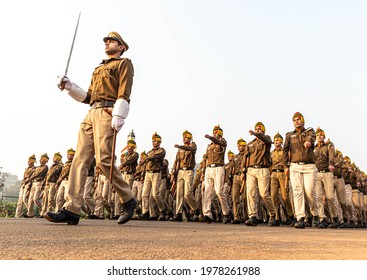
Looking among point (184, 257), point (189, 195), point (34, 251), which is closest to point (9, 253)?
point (34, 251)

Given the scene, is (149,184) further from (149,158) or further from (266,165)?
(266,165)

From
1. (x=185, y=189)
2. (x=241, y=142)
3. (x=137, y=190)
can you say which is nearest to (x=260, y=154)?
(x=185, y=189)

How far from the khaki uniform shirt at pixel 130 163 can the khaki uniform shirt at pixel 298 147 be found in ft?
18.3

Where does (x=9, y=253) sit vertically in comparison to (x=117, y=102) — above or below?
below

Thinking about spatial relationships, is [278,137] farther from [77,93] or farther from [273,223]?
[77,93]

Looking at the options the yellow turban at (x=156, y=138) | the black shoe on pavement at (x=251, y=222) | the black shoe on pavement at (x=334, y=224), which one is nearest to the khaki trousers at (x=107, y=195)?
the yellow turban at (x=156, y=138)

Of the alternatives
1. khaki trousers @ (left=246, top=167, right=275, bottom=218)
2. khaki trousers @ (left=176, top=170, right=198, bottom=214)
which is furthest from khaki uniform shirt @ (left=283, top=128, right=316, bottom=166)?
khaki trousers @ (left=176, top=170, right=198, bottom=214)

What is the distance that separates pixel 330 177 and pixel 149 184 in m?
5.38

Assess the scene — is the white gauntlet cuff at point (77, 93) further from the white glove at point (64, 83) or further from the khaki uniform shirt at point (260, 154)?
the khaki uniform shirt at point (260, 154)

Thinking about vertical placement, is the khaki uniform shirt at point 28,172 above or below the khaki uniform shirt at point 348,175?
below

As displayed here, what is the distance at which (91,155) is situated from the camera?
4.61 metres

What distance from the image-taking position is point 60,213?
173 inches

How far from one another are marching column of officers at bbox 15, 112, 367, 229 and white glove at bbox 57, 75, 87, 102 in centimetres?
283

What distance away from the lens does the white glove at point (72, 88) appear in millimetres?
4618
